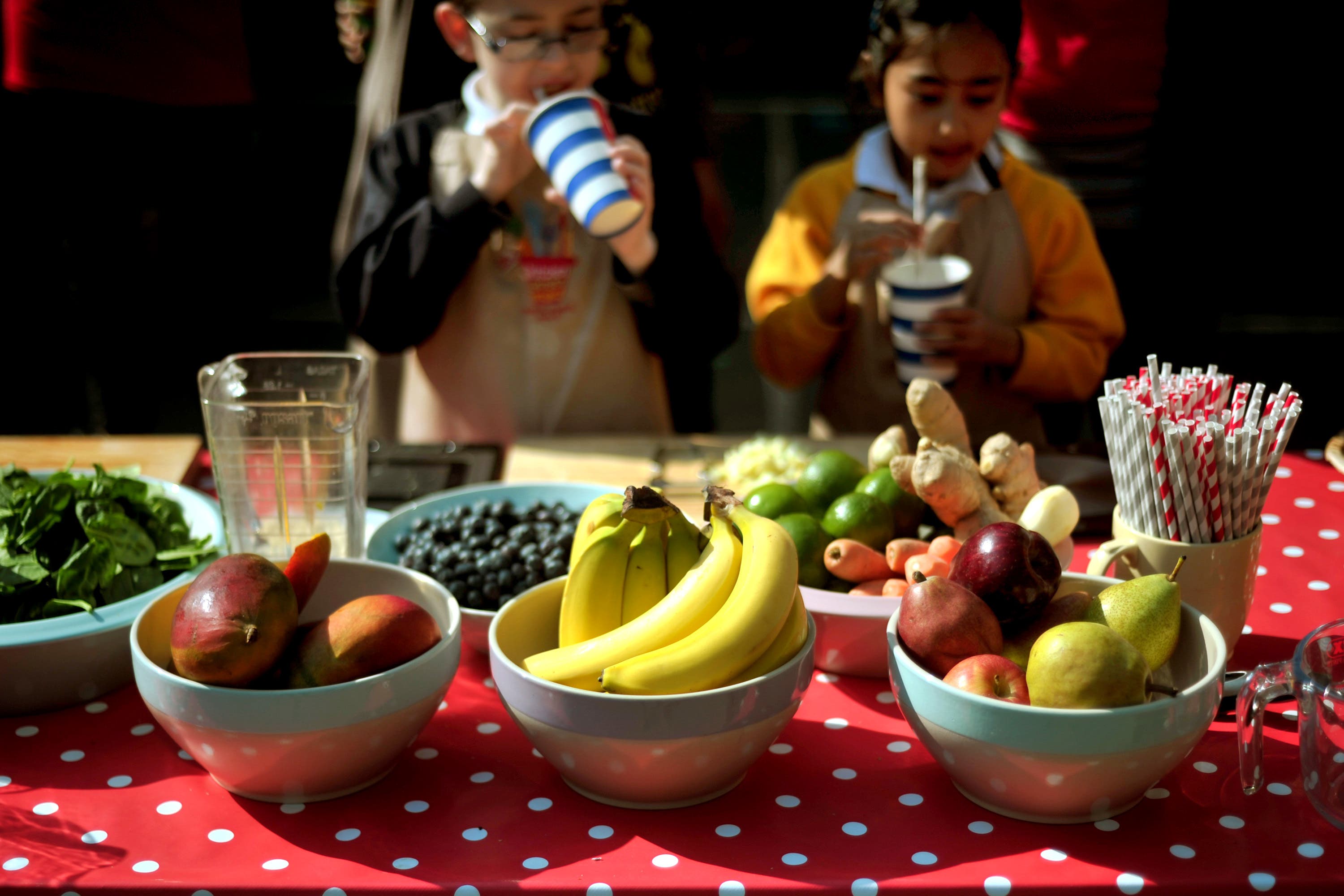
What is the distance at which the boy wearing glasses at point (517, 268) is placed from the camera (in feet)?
5.68

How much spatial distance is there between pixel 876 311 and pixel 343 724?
1344 millimetres

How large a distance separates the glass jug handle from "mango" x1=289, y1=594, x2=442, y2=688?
61 centimetres

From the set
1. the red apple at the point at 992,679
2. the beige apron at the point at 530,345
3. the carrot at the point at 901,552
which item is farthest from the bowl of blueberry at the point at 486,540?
the beige apron at the point at 530,345

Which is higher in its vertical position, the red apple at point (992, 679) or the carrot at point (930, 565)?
the carrot at point (930, 565)

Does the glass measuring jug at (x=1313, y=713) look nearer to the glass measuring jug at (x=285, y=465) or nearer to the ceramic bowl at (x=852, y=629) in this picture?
the ceramic bowl at (x=852, y=629)

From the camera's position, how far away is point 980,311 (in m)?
1.92

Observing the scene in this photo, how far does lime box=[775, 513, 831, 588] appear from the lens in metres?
1.05

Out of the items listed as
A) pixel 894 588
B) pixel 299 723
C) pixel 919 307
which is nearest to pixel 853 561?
pixel 894 588

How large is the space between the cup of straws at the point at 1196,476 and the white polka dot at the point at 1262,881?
281 mm

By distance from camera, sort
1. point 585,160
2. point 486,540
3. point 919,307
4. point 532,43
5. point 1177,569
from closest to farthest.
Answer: point 1177,569 → point 486,540 → point 585,160 → point 919,307 → point 532,43

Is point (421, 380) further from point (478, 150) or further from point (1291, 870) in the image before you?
point (1291, 870)

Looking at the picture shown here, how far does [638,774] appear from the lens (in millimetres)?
821

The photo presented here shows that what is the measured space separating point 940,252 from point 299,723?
143 centimetres

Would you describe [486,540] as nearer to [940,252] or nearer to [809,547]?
[809,547]
